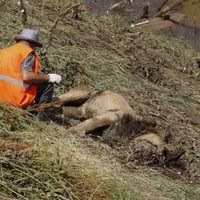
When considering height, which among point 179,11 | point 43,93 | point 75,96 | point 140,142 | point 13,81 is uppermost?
point 13,81

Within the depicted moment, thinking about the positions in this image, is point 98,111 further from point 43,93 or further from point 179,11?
point 179,11

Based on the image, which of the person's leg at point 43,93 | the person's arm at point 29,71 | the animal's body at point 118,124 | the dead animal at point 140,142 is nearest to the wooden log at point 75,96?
the animal's body at point 118,124

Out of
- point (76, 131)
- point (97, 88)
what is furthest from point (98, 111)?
point (97, 88)

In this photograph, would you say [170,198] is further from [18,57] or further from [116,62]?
[116,62]

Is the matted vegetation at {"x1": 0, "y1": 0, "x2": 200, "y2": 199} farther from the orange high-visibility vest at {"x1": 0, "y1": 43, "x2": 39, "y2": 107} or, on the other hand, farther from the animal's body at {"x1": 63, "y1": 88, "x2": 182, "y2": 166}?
the orange high-visibility vest at {"x1": 0, "y1": 43, "x2": 39, "y2": 107}

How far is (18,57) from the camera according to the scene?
655cm

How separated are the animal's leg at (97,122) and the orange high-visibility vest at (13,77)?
0.75m

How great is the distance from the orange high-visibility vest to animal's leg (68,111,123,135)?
75 centimetres

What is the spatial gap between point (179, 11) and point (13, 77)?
1186cm

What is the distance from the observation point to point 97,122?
7.18 metres

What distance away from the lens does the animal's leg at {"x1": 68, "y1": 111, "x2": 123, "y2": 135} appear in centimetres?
705

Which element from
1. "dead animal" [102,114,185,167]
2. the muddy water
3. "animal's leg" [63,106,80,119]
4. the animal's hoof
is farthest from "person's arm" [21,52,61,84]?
the muddy water

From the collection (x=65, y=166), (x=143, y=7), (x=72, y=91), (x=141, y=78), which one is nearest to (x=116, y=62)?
(x=141, y=78)

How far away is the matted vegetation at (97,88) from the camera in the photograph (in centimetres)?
497
